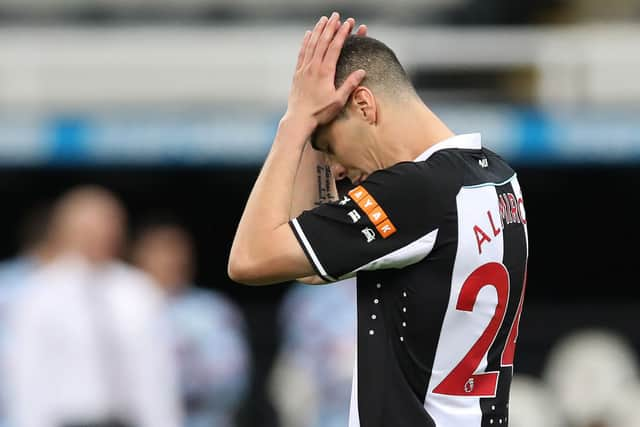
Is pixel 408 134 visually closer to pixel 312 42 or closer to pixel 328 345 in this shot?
pixel 312 42

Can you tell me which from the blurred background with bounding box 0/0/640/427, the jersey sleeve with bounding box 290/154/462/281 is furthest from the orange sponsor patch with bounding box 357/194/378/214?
the blurred background with bounding box 0/0/640/427

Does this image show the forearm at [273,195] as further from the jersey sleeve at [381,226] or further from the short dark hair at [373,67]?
the short dark hair at [373,67]

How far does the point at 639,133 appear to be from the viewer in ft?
36.6

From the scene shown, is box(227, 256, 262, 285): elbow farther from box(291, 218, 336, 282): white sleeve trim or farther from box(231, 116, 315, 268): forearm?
box(291, 218, 336, 282): white sleeve trim

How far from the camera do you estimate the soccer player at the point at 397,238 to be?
11.8 feet

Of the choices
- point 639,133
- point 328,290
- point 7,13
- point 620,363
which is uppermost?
point 7,13

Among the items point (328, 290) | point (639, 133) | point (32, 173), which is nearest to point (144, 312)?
point (328, 290)

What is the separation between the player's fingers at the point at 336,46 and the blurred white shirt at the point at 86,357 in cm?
287

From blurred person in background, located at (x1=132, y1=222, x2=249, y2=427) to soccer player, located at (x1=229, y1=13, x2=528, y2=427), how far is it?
198 inches

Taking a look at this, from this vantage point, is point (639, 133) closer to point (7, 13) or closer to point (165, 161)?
point (165, 161)

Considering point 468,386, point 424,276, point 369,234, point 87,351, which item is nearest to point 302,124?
point 369,234

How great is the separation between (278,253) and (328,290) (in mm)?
4843

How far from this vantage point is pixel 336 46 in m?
3.77

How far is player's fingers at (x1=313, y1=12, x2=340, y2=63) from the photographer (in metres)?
3.78
